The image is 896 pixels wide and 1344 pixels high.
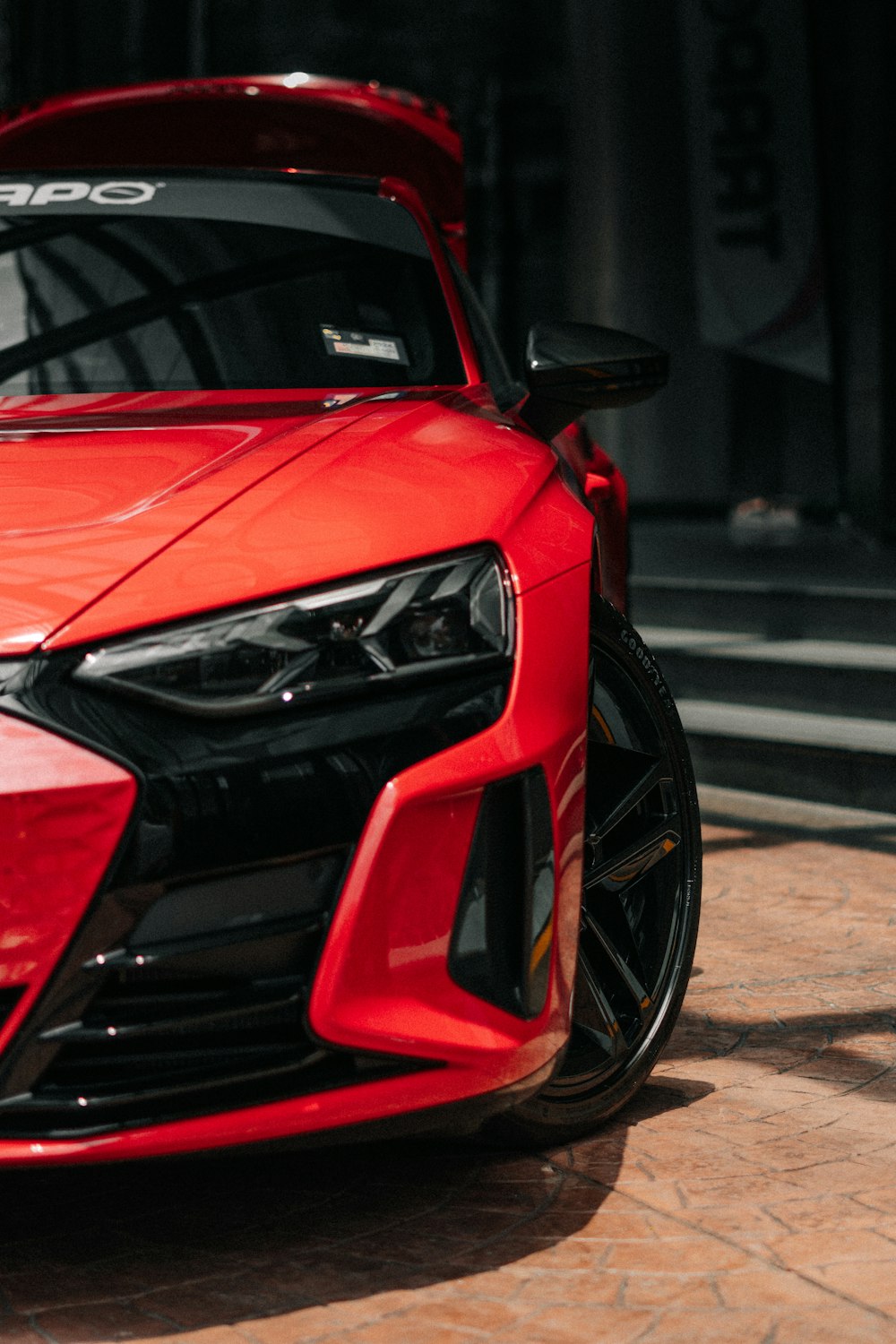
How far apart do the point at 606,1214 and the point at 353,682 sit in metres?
0.91

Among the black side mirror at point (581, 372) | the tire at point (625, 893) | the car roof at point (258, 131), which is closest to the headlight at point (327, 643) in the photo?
the tire at point (625, 893)

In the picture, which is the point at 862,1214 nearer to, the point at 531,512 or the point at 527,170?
the point at 531,512

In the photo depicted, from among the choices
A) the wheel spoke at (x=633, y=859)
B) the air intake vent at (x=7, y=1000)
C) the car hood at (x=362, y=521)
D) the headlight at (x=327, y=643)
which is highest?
the car hood at (x=362, y=521)

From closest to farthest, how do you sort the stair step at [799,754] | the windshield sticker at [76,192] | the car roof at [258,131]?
the windshield sticker at [76,192], the car roof at [258,131], the stair step at [799,754]

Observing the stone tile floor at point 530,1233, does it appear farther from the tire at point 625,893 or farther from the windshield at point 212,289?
the windshield at point 212,289

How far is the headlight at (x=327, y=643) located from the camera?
199cm

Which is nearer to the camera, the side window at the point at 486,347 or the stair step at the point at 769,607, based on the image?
the side window at the point at 486,347

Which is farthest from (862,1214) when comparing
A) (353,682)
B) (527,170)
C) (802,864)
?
(527,170)

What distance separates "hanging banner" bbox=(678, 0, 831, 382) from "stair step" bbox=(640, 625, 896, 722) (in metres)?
2.89

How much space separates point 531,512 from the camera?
2.33m

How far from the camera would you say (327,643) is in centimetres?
207

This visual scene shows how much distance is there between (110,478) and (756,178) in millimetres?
7709

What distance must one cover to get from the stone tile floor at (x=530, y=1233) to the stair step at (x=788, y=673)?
316 centimetres

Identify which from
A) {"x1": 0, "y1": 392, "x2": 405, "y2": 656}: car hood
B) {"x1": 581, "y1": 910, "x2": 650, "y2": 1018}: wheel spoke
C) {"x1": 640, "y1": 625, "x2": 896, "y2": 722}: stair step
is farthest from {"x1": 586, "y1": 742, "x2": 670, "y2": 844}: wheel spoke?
{"x1": 640, "y1": 625, "x2": 896, "y2": 722}: stair step
